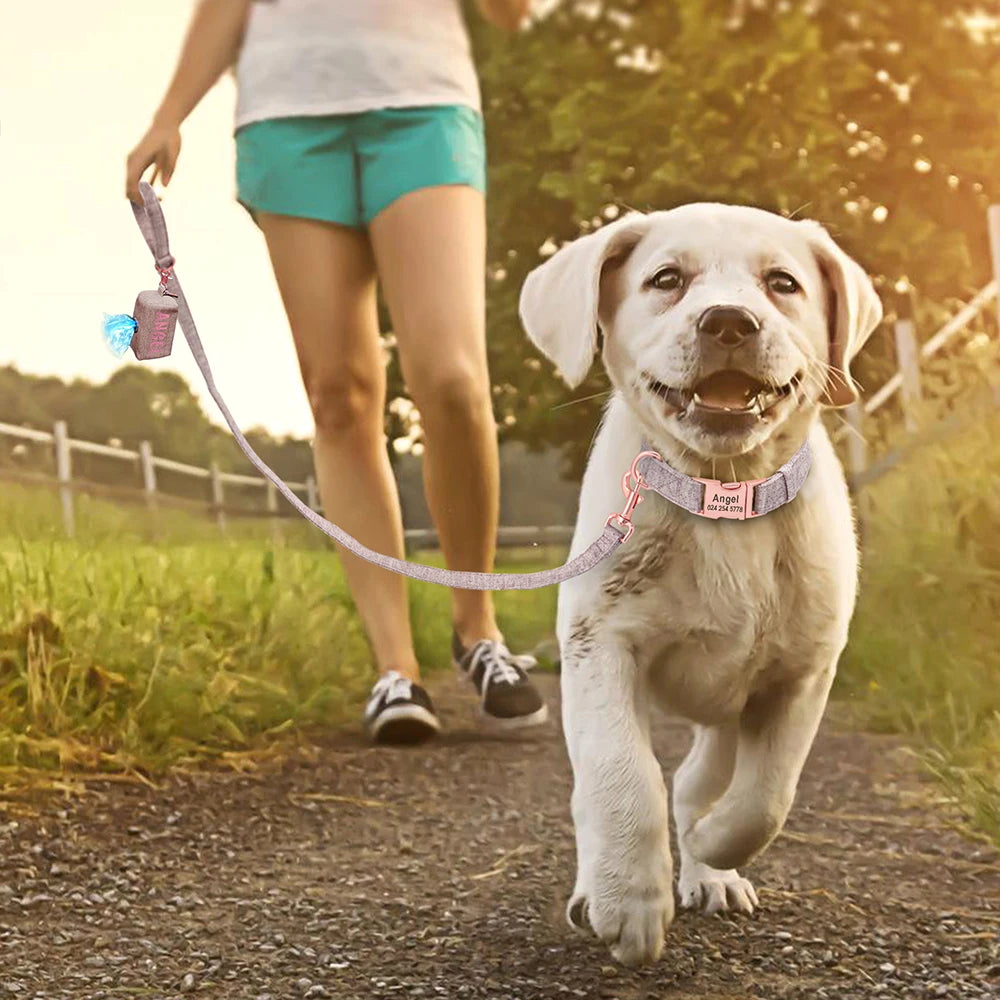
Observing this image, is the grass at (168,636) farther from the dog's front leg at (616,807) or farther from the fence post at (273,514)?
the dog's front leg at (616,807)

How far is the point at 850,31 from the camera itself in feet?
5.76

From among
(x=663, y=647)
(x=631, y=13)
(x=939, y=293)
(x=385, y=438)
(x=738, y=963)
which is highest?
(x=631, y=13)

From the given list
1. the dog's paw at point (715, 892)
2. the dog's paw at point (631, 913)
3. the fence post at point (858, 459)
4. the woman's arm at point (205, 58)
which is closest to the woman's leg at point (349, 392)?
the woman's arm at point (205, 58)

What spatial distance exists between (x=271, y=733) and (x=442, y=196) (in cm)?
104

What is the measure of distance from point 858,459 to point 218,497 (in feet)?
3.89

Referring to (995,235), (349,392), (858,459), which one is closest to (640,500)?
(349,392)

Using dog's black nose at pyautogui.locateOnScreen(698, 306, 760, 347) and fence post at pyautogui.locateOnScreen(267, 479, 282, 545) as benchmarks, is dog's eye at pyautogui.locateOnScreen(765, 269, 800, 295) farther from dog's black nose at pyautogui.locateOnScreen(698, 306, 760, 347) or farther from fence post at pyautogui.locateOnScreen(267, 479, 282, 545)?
fence post at pyautogui.locateOnScreen(267, 479, 282, 545)

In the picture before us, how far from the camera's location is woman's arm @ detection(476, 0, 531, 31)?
1632 mm

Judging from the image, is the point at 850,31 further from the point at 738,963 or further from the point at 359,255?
the point at 738,963

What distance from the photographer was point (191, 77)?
162 cm

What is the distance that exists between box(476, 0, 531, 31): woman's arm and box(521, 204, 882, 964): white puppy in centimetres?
49

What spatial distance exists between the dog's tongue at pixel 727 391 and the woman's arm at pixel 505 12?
684 mm

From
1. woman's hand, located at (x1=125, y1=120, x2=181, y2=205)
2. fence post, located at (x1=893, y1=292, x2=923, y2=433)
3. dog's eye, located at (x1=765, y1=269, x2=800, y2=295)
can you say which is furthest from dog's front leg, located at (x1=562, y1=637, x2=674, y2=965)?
fence post, located at (x1=893, y1=292, x2=923, y2=433)

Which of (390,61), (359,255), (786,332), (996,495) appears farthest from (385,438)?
(996,495)
